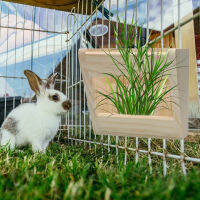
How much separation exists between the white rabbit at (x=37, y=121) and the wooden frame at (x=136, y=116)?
80 centimetres

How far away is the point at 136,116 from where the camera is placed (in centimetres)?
76

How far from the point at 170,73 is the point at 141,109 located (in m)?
0.17

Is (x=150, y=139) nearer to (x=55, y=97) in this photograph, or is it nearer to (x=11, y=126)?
(x=55, y=97)

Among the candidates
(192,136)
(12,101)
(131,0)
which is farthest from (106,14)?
(12,101)

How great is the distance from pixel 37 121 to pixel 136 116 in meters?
1.04

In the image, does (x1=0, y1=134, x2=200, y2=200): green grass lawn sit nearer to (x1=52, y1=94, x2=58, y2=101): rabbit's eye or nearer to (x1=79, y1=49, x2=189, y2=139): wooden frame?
(x1=79, y1=49, x2=189, y2=139): wooden frame

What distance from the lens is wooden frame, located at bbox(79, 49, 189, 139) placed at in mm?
712

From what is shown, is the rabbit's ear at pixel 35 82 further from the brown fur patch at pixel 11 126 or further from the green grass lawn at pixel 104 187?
the green grass lawn at pixel 104 187

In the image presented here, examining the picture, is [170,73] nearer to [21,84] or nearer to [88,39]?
[88,39]

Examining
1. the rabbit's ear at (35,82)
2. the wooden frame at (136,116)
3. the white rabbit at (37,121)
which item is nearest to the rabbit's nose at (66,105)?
the white rabbit at (37,121)

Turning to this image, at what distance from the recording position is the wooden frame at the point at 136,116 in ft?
2.34

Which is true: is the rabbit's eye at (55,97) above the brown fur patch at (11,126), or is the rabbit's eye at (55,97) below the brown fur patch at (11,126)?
above

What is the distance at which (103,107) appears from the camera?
899 millimetres

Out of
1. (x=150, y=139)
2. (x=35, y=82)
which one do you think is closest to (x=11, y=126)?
(x=35, y=82)
